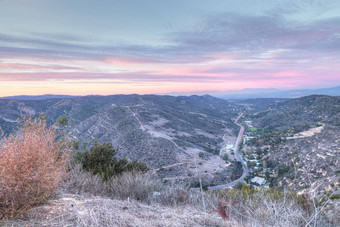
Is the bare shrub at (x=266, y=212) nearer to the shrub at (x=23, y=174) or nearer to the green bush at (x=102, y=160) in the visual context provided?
the shrub at (x=23, y=174)

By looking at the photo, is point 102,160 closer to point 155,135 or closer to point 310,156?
point 155,135

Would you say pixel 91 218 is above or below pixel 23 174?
below

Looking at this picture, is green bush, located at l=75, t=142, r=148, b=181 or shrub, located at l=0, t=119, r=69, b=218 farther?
green bush, located at l=75, t=142, r=148, b=181

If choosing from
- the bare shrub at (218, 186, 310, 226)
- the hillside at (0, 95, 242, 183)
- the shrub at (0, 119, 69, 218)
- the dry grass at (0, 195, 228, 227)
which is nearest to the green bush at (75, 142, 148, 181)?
the hillside at (0, 95, 242, 183)

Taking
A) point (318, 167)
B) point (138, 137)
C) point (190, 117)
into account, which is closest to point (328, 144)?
point (318, 167)

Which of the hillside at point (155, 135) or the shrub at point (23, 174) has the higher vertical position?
the shrub at point (23, 174)

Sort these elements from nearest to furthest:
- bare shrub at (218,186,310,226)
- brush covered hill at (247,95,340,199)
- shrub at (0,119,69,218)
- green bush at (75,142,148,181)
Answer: shrub at (0,119,69,218), bare shrub at (218,186,310,226), green bush at (75,142,148,181), brush covered hill at (247,95,340,199)

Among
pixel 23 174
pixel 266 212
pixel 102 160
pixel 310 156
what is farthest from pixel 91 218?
pixel 310 156

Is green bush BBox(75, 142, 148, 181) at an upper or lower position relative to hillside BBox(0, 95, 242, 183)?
upper

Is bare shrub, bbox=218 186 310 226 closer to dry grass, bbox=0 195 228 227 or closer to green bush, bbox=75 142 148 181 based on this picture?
dry grass, bbox=0 195 228 227

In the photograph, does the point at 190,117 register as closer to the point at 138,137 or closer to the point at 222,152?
the point at 222,152

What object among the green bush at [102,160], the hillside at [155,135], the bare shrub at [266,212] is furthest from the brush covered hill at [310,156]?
the green bush at [102,160]
